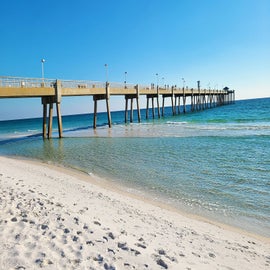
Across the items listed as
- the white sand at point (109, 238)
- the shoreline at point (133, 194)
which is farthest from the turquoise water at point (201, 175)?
the white sand at point (109, 238)

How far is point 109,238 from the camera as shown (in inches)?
165

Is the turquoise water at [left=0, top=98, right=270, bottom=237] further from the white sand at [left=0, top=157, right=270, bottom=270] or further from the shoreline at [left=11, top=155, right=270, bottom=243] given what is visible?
the white sand at [left=0, top=157, right=270, bottom=270]

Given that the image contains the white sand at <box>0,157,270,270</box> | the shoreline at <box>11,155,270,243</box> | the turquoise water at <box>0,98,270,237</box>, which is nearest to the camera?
the white sand at <box>0,157,270,270</box>

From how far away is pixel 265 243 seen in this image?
4.67 m

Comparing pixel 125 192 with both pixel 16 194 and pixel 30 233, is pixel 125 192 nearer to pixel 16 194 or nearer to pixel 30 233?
pixel 16 194

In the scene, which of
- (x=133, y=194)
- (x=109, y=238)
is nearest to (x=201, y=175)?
(x=133, y=194)

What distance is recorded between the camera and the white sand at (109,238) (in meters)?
3.56

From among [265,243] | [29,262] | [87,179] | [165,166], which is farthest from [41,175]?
[265,243]

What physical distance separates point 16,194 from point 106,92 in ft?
77.2

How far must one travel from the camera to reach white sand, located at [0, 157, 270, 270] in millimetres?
3562

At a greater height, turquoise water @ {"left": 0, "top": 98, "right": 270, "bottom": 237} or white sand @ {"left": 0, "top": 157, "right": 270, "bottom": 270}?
white sand @ {"left": 0, "top": 157, "right": 270, "bottom": 270}

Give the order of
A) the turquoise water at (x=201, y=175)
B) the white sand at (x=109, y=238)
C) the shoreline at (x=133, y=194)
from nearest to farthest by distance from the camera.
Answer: the white sand at (x=109, y=238) < the shoreline at (x=133, y=194) < the turquoise water at (x=201, y=175)

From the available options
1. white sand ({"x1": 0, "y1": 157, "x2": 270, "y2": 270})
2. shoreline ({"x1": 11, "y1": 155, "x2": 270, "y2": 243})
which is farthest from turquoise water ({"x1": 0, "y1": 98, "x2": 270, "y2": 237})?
white sand ({"x1": 0, "y1": 157, "x2": 270, "y2": 270})

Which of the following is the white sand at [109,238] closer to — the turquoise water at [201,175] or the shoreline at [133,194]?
the shoreline at [133,194]
